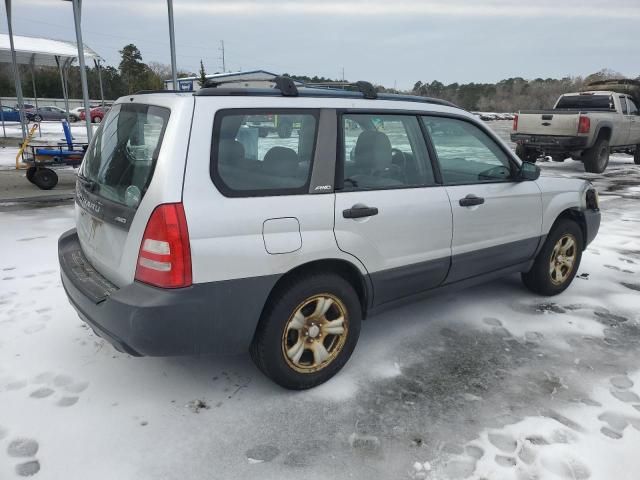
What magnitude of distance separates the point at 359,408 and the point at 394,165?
1523 mm

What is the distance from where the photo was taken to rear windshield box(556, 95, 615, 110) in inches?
529

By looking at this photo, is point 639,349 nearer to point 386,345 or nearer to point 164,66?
point 386,345

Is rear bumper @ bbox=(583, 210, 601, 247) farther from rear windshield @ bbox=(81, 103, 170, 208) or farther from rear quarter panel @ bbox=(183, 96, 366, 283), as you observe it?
rear windshield @ bbox=(81, 103, 170, 208)

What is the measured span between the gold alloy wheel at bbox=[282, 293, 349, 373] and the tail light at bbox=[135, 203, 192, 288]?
70cm

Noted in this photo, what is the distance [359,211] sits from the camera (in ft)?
9.54

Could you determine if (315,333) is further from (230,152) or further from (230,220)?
(230,152)

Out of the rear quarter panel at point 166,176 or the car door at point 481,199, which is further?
the car door at point 481,199

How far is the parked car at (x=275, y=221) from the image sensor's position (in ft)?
7.91

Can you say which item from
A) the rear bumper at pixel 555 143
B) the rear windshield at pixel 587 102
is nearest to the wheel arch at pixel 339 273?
the rear bumper at pixel 555 143

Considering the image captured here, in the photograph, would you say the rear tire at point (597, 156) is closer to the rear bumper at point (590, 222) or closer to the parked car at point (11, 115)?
the rear bumper at point (590, 222)

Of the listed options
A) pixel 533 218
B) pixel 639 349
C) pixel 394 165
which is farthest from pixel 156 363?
pixel 639 349

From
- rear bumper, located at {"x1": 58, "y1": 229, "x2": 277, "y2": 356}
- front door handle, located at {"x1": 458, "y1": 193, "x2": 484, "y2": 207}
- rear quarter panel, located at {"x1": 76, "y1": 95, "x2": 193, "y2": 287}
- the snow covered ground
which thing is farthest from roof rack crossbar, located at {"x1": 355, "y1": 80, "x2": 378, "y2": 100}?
the snow covered ground

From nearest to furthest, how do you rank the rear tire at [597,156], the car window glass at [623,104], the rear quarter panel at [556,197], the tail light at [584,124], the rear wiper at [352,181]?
the rear wiper at [352,181]
the rear quarter panel at [556,197]
the tail light at [584,124]
the rear tire at [597,156]
the car window glass at [623,104]

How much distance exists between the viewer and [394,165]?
3.26m
